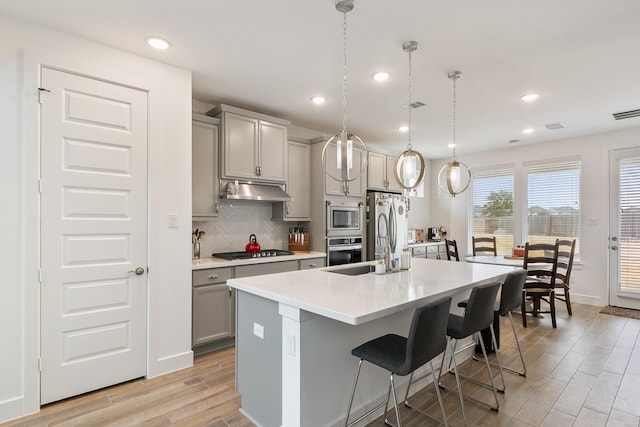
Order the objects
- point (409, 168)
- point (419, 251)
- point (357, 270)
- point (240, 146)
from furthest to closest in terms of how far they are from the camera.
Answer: point (419, 251), point (240, 146), point (357, 270), point (409, 168)

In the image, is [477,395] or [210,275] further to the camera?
[210,275]

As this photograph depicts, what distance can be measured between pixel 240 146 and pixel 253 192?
0.52 metres

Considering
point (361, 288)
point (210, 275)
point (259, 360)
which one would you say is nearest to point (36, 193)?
point (210, 275)

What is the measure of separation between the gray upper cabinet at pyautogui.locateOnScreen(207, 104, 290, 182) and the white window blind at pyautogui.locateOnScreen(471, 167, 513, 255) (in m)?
4.17

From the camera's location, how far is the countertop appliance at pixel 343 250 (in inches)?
172

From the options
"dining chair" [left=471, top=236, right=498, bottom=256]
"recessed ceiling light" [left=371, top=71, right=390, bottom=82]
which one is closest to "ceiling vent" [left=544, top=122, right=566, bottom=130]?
"dining chair" [left=471, top=236, right=498, bottom=256]

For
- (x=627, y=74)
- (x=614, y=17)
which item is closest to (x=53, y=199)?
(x=614, y=17)

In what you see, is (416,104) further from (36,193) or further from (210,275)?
(36,193)

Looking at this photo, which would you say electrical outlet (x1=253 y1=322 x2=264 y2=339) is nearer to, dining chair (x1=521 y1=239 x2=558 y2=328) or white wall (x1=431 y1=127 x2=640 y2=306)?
dining chair (x1=521 y1=239 x2=558 y2=328)

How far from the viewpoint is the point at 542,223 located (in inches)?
219

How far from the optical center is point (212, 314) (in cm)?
323

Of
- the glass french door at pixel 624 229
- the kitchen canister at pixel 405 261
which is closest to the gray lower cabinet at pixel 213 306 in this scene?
the kitchen canister at pixel 405 261

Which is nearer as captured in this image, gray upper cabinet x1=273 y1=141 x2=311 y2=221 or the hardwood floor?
the hardwood floor

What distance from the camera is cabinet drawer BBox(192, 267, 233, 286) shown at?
3105 millimetres
